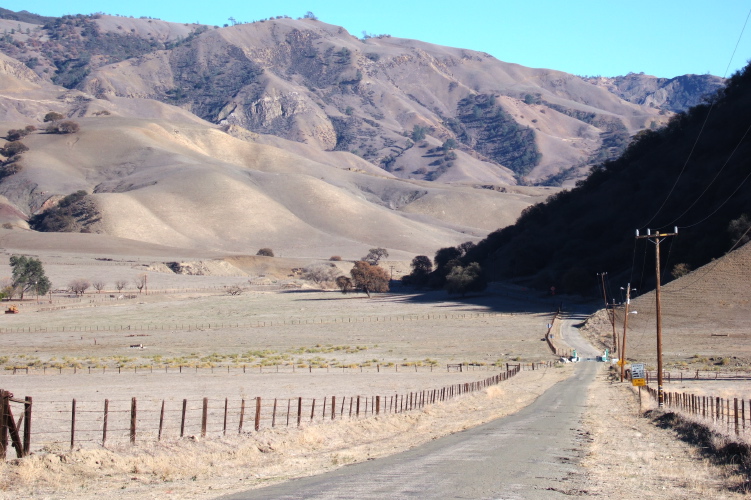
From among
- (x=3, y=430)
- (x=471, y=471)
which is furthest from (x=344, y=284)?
(x=471, y=471)

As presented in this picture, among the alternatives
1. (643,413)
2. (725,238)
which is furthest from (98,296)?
(643,413)

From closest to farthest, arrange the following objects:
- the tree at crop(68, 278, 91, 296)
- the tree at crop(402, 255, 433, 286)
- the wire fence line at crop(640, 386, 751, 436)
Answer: the wire fence line at crop(640, 386, 751, 436) < the tree at crop(68, 278, 91, 296) < the tree at crop(402, 255, 433, 286)

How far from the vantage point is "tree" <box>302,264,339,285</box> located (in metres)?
135

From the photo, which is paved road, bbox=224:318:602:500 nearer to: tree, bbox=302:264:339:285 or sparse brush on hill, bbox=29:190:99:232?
tree, bbox=302:264:339:285

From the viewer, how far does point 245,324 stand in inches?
3238

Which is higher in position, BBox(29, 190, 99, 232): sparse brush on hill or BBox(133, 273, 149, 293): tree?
BBox(29, 190, 99, 232): sparse brush on hill

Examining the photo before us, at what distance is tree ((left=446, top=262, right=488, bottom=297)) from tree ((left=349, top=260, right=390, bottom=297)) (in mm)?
10832

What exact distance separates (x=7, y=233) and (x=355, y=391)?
150m

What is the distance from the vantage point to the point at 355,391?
120 ft

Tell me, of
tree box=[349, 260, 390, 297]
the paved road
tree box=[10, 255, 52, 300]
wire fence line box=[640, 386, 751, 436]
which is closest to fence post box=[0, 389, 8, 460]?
the paved road

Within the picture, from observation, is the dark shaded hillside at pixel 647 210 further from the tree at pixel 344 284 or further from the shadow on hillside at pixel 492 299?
the tree at pixel 344 284

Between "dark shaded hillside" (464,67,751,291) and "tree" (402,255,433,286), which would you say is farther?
"tree" (402,255,433,286)

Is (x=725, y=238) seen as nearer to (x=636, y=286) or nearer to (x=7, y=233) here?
(x=636, y=286)

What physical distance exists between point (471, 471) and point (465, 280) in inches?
3791
